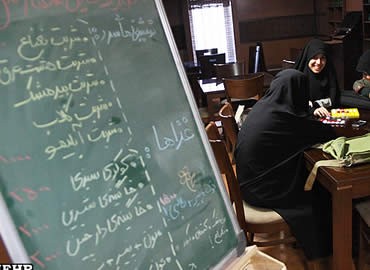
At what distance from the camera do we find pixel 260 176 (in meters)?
2.09

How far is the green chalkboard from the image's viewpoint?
0.85 m

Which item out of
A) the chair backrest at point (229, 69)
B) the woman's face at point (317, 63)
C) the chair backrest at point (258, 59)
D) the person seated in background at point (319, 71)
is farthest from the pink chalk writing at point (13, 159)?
the chair backrest at point (258, 59)

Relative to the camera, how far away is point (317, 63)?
10.4ft

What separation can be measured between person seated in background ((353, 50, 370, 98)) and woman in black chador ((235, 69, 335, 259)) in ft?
4.66

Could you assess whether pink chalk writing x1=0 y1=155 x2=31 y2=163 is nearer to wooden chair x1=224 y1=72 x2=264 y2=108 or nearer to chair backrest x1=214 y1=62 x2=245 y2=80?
wooden chair x1=224 y1=72 x2=264 y2=108

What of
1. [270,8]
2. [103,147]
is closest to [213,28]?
[270,8]

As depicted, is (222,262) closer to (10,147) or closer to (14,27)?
(10,147)

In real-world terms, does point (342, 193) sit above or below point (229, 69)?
below

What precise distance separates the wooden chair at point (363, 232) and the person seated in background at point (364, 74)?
1752mm

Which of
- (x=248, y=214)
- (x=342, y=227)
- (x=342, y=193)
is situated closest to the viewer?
(x=342, y=193)

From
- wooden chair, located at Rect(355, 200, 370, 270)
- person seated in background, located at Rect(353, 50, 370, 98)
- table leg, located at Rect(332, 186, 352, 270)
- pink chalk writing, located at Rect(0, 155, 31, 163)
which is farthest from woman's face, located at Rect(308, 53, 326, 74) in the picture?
pink chalk writing, located at Rect(0, 155, 31, 163)

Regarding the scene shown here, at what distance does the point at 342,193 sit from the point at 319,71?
5.63 ft

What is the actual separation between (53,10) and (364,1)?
20.7ft

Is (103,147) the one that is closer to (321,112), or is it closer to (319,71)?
(321,112)
